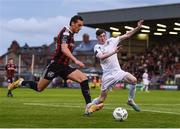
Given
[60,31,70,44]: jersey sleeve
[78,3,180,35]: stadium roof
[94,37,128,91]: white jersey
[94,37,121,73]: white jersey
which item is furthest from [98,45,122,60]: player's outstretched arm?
[78,3,180,35]: stadium roof

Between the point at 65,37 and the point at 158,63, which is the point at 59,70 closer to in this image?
the point at 65,37

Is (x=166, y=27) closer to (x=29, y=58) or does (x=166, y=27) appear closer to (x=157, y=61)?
(x=157, y=61)

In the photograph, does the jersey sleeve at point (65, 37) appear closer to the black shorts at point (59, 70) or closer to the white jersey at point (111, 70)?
the black shorts at point (59, 70)

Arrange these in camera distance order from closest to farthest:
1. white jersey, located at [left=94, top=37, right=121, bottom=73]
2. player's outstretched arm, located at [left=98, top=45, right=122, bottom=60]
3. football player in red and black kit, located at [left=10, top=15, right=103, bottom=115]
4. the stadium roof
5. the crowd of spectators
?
1. football player in red and black kit, located at [left=10, top=15, right=103, bottom=115]
2. player's outstretched arm, located at [left=98, top=45, right=122, bottom=60]
3. white jersey, located at [left=94, top=37, right=121, bottom=73]
4. the stadium roof
5. the crowd of spectators

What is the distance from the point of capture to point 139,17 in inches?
2328

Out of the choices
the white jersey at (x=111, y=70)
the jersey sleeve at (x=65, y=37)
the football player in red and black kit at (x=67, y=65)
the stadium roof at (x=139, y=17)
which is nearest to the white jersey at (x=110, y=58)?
the white jersey at (x=111, y=70)

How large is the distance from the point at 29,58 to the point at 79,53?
23560 mm

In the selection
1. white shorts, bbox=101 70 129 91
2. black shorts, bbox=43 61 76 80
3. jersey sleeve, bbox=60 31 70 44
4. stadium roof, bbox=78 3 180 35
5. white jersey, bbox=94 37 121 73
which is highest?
stadium roof, bbox=78 3 180 35

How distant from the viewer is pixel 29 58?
117 meters

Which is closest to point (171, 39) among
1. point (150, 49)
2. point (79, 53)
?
point (150, 49)

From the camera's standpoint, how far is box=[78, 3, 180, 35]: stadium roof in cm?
5687

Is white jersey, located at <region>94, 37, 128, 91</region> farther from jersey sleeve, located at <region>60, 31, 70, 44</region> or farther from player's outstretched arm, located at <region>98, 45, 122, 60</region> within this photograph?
jersey sleeve, located at <region>60, 31, 70, 44</region>

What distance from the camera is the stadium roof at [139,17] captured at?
56.9 metres

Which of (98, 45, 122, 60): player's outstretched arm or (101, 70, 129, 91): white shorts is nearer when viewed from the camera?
(98, 45, 122, 60): player's outstretched arm
